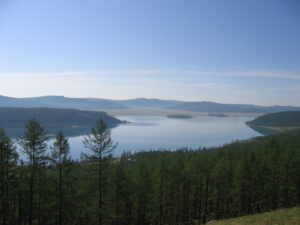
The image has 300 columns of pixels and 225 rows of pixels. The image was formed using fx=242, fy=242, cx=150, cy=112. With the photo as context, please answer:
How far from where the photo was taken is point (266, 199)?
32312 mm

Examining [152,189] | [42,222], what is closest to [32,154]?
[42,222]

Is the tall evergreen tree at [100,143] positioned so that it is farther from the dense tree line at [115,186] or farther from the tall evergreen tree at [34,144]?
the tall evergreen tree at [34,144]

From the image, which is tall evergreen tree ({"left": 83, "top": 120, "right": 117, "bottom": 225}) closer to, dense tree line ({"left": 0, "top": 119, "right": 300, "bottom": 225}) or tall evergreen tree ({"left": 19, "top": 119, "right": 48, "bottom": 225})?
dense tree line ({"left": 0, "top": 119, "right": 300, "bottom": 225})

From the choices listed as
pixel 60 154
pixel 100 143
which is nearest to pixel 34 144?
pixel 60 154

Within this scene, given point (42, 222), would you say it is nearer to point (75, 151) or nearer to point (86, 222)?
point (86, 222)

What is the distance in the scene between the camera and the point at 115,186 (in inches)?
1136

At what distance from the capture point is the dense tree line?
2119cm

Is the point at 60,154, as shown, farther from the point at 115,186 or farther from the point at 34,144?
the point at 115,186

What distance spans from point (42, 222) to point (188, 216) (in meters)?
21.4

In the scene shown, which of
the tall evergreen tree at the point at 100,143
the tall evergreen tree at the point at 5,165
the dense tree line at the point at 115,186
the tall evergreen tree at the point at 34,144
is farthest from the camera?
the dense tree line at the point at 115,186

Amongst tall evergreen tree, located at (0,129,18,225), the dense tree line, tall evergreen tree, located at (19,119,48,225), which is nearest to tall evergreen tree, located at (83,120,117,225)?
the dense tree line

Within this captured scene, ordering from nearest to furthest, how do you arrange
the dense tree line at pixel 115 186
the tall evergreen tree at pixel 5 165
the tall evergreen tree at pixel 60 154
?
the tall evergreen tree at pixel 5 165
the tall evergreen tree at pixel 60 154
the dense tree line at pixel 115 186

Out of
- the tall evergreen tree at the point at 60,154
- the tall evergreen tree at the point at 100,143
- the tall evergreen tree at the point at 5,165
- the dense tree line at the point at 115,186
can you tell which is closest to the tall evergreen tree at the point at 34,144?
the dense tree line at the point at 115,186

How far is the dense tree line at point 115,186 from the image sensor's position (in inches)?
834
